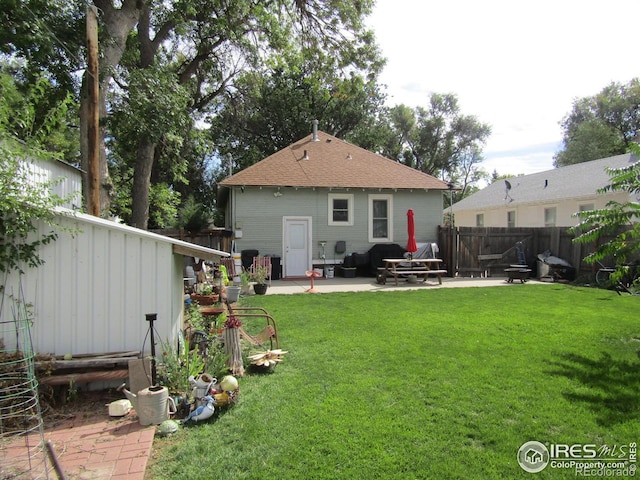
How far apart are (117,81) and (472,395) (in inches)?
558

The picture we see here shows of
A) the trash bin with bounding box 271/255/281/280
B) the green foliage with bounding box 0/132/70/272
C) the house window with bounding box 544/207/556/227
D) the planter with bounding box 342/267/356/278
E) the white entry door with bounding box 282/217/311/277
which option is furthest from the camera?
the house window with bounding box 544/207/556/227

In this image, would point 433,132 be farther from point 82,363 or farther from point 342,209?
point 82,363

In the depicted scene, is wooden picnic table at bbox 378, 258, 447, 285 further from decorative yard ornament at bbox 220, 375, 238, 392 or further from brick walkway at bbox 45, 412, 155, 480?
brick walkway at bbox 45, 412, 155, 480

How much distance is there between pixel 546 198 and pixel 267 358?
17.6 meters

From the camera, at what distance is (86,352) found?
4.20 m

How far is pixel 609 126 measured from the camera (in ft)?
110

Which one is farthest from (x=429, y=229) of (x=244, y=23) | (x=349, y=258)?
(x=244, y=23)

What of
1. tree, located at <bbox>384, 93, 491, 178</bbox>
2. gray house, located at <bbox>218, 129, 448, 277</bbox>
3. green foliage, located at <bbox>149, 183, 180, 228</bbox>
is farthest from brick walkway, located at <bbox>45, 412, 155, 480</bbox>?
tree, located at <bbox>384, 93, 491, 178</bbox>

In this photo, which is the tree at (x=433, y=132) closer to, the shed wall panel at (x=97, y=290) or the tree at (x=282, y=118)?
the tree at (x=282, y=118)

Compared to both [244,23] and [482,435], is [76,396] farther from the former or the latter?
[244,23]

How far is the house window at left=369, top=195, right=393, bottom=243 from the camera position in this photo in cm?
1538

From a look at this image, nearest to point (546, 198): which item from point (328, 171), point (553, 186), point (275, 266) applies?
point (553, 186)
